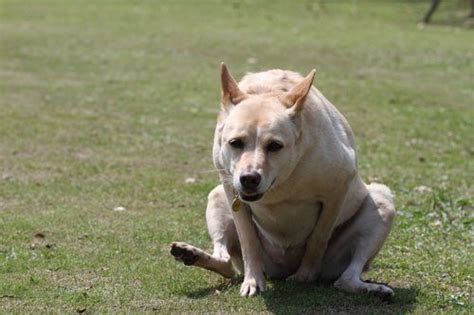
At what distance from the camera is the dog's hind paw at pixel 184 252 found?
22.4 ft

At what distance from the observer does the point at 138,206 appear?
10133 mm

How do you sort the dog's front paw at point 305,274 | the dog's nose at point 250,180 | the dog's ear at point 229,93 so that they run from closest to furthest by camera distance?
the dog's nose at point 250,180 → the dog's ear at point 229,93 → the dog's front paw at point 305,274

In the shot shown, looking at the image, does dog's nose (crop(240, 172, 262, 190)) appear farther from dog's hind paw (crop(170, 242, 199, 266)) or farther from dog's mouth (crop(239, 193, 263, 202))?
dog's hind paw (crop(170, 242, 199, 266))

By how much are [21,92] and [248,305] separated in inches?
457

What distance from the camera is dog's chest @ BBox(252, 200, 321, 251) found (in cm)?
698

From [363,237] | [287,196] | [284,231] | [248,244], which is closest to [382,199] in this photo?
[363,237]

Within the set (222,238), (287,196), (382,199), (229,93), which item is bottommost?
(222,238)

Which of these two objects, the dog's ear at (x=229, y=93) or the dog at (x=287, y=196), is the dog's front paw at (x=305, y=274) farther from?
the dog's ear at (x=229, y=93)

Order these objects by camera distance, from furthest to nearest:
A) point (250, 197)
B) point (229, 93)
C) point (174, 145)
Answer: point (174, 145) → point (229, 93) → point (250, 197)

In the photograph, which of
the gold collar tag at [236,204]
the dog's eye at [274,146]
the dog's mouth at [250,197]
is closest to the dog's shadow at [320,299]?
the gold collar tag at [236,204]

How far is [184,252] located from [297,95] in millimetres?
1331

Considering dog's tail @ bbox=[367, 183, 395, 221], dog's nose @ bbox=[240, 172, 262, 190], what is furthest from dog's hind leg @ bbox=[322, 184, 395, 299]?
dog's nose @ bbox=[240, 172, 262, 190]

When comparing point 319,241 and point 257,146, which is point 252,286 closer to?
point 319,241

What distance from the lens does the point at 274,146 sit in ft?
20.9
